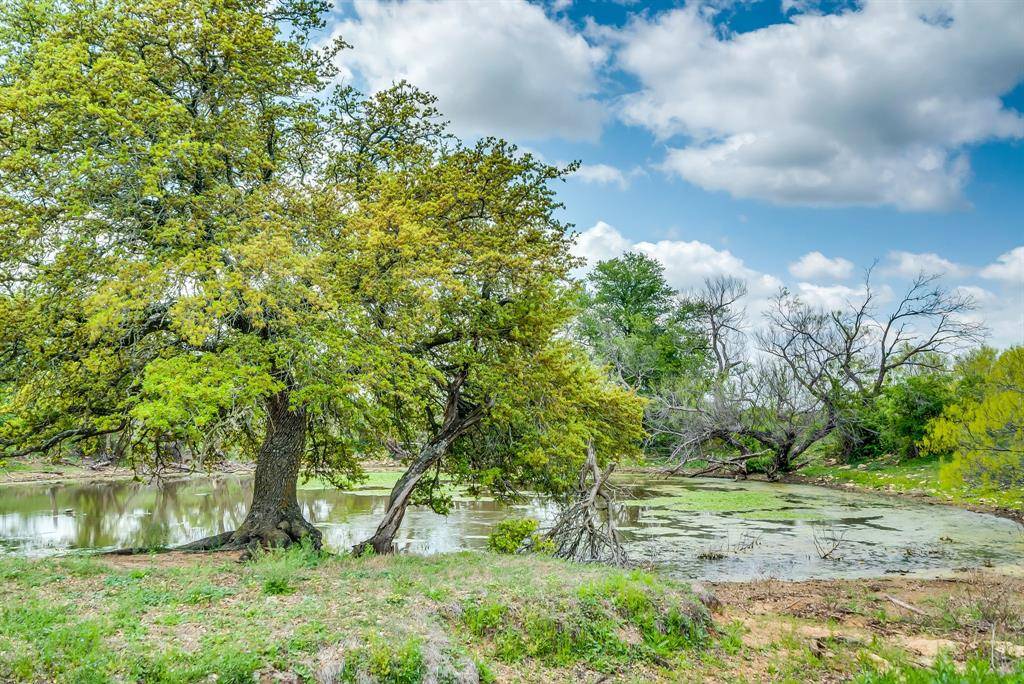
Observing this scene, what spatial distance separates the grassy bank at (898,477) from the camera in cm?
2305

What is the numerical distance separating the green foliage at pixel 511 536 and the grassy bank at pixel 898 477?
15867mm

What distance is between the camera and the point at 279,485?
1277 cm

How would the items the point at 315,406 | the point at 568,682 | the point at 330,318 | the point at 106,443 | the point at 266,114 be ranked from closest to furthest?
the point at 568,682 < the point at 315,406 < the point at 330,318 < the point at 266,114 < the point at 106,443

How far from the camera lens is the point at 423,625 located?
720 centimetres

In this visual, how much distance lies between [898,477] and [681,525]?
14.4 meters

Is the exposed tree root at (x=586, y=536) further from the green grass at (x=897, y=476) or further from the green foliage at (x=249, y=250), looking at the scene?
the green grass at (x=897, y=476)

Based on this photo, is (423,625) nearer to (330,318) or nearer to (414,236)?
(330,318)

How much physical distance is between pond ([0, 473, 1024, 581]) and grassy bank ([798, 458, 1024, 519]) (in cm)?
120

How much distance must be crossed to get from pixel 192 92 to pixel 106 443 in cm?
811

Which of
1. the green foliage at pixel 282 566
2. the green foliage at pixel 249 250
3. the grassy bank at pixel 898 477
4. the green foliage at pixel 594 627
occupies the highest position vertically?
the green foliage at pixel 249 250

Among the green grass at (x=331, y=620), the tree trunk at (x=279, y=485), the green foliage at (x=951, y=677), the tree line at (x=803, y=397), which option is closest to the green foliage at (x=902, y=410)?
the tree line at (x=803, y=397)

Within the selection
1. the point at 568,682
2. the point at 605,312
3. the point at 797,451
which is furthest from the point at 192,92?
the point at 605,312

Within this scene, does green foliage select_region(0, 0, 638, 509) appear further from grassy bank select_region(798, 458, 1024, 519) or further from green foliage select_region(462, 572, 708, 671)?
grassy bank select_region(798, 458, 1024, 519)

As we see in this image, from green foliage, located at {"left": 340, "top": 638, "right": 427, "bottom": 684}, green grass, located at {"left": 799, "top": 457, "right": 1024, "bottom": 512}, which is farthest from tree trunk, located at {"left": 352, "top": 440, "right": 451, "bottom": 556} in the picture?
green grass, located at {"left": 799, "top": 457, "right": 1024, "bottom": 512}
